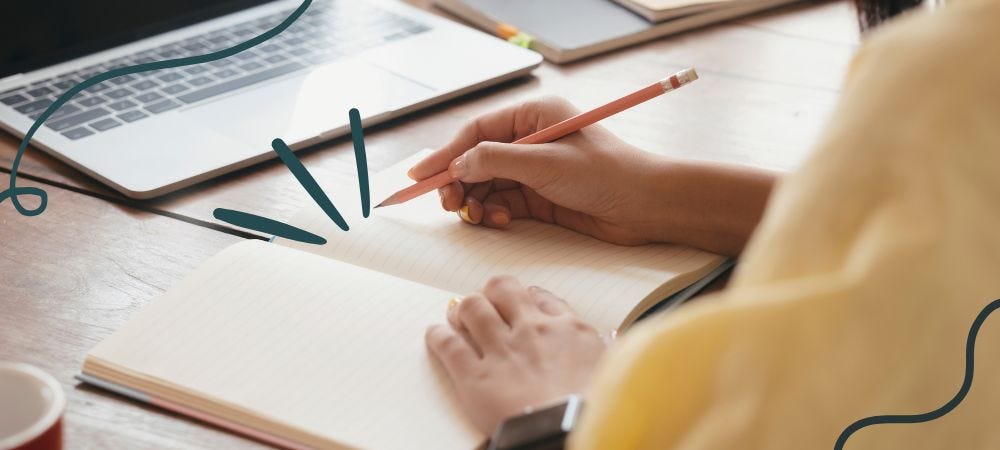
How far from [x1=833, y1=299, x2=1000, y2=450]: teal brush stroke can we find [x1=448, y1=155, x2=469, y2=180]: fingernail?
507 millimetres

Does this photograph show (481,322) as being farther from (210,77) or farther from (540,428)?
(210,77)

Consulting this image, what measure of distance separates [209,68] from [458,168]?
0.43 metres

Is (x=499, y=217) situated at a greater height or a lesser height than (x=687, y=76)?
lesser

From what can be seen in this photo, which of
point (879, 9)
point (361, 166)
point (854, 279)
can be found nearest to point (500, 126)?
point (361, 166)

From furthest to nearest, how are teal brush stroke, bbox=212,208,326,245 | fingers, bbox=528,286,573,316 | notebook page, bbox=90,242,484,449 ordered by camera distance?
teal brush stroke, bbox=212,208,326,245
fingers, bbox=528,286,573,316
notebook page, bbox=90,242,484,449

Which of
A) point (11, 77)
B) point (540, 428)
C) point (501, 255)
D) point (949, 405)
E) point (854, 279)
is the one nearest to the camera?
point (854, 279)

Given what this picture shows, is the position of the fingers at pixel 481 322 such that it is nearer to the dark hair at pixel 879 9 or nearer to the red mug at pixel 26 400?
the red mug at pixel 26 400

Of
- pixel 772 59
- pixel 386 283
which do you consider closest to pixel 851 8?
pixel 772 59

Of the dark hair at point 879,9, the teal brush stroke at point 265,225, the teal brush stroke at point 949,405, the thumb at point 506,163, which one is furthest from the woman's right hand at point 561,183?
the teal brush stroke at point 949,405

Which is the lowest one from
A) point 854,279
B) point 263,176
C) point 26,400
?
point 263,176

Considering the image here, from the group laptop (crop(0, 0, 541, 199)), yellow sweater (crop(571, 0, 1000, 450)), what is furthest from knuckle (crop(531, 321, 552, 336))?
laptop (crop(0, 0, 541, 199))

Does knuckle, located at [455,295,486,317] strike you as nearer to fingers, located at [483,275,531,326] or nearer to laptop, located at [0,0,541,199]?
fingers, located at [483,275,531,326]

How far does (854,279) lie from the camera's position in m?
0.44

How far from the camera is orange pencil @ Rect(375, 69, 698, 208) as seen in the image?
39.0 inches
